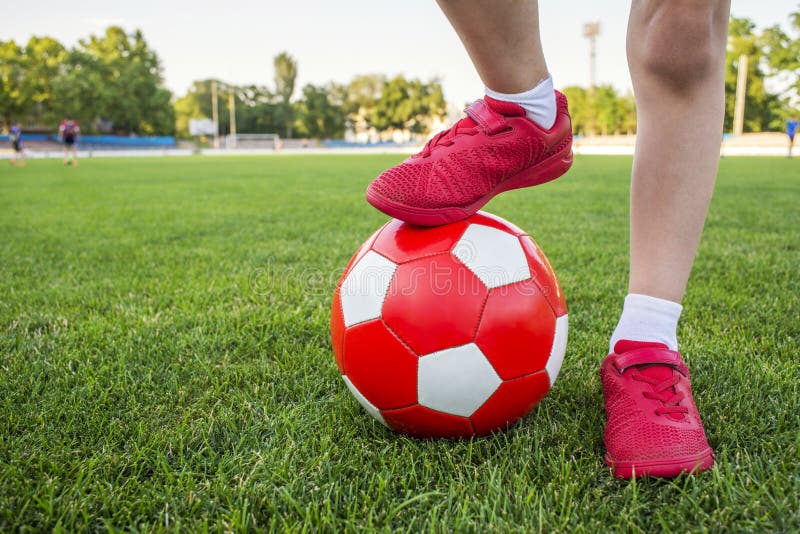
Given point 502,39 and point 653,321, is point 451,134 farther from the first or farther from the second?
point 653,321

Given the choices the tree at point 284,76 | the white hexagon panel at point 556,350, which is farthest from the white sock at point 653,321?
the tree at point 284,76

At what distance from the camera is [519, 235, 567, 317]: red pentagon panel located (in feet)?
5.08

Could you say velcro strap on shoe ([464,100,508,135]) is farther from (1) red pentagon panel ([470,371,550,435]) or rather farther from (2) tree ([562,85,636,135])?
(2) tree ([562,85,636,135])

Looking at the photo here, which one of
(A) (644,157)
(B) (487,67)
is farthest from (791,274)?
(B) (487,67)

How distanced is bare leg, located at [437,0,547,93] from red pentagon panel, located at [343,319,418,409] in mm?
735

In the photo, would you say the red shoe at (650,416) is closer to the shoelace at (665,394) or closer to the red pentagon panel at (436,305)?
the shoelace at (665,394)

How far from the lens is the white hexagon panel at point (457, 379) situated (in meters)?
1.42

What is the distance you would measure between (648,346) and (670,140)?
56 centimetres

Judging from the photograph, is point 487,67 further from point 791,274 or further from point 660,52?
point 791,274

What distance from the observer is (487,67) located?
1.42 m

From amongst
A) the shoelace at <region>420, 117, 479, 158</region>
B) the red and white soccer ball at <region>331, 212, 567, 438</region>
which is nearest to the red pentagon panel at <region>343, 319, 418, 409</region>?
the red and white soccer ball at <region>331, 212, 567, 438</region>

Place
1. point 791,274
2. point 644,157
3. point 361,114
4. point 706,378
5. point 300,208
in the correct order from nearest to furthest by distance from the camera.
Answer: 1. point 644,157
2. point 706,378
3. point 791,274
4. point 300,208
5. point 361,114

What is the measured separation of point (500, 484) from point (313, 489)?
43 centimetres

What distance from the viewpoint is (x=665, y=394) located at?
55.2 inches
